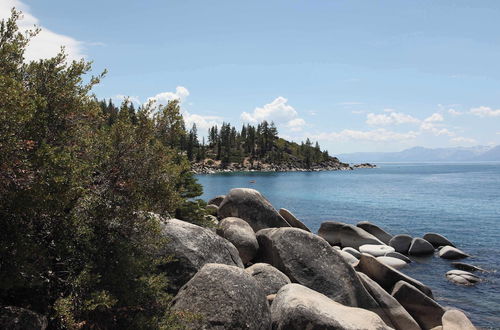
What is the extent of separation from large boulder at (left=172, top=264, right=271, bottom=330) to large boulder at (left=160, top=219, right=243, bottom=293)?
2011mm

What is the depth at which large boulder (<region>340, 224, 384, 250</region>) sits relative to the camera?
3145 cm

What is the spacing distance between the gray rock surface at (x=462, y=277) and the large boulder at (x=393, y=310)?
32.5ft

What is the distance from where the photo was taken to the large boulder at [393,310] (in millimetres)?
15617

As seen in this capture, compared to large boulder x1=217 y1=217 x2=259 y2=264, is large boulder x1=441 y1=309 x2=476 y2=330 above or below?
below

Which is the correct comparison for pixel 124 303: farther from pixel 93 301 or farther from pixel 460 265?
pixel 460 265

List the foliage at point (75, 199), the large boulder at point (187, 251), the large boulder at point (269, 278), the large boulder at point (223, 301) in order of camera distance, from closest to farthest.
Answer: the foliage at point (75, 199)
the large boulder at point (223, 301)
the large boulder at point (187, 251)
the large boulder at point (269, 278)

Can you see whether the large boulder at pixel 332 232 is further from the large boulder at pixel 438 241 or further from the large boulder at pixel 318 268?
the large boulder at pixel 318 268

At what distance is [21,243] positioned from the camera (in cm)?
663

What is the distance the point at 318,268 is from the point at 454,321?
5968 millimetres

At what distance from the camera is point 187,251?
12.4m

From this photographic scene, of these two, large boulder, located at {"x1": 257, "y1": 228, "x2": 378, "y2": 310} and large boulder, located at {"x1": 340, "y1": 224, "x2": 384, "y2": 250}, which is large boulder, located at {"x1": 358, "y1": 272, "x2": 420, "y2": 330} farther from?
large boulder, located at {"x1": 340, "y1": 224, "x2": 384, "y2": 250}

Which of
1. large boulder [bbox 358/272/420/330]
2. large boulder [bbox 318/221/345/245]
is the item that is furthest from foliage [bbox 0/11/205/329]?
large boulder [bbox 318/221/345/245]

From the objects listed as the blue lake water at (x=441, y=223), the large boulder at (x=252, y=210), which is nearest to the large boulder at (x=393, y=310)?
the blue lake water at (x=441, y=223)

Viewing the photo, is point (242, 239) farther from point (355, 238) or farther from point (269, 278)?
point (355, 238)
